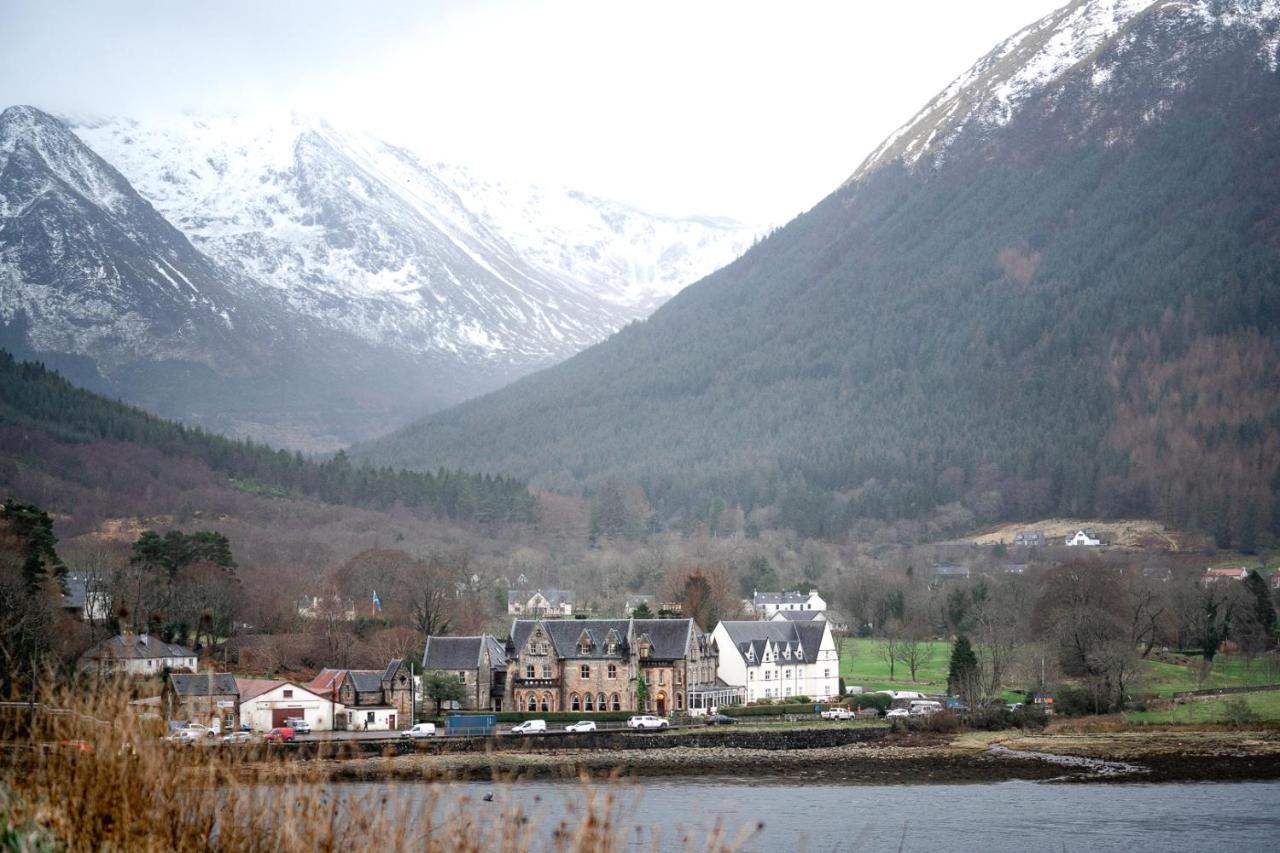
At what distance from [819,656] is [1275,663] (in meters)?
30.7

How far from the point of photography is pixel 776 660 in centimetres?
10350

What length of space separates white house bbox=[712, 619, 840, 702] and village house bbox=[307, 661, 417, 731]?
69.5 feet

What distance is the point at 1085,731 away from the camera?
276 feet

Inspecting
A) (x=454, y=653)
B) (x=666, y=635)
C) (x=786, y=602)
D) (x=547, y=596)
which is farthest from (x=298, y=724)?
(x=547, y=596)

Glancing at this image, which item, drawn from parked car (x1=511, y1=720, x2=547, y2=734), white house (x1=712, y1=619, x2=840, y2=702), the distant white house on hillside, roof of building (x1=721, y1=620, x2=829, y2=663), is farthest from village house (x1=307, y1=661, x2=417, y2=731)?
the distant white house on hillside

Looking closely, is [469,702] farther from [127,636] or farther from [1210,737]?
[127,636]

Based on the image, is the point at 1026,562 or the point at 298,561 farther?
the point at 1026,562

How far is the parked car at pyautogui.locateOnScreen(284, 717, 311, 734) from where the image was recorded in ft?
274

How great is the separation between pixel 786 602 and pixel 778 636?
40193 mm

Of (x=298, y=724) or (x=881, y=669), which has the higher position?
(x=881, y=669)

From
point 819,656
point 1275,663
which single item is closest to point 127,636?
point 819,656

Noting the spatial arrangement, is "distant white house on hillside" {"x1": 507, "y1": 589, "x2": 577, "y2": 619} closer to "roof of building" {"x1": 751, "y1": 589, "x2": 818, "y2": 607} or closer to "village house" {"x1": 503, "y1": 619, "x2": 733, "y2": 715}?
"roof of building" {"x1": 751, "y1": 589, "x2": 818, "y2": 607}

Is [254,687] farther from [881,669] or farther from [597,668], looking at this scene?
[881,669]

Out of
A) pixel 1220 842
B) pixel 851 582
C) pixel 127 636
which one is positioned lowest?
pixel 1220 842
